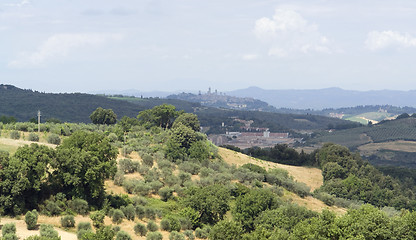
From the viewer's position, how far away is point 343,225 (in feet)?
76.7

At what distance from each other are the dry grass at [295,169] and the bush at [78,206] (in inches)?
1148

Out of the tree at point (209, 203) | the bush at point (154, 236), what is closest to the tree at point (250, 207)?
the tree at point (209, 203)

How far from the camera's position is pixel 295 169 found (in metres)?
66.1

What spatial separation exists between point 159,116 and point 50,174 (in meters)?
33.5

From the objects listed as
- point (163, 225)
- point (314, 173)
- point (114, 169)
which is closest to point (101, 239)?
point (163, 225)

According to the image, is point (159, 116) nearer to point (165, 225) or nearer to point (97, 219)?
point (165, 225)

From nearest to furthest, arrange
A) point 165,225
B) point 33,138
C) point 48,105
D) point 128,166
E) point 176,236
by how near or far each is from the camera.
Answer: point 176,236, point 165,225, point 128,166, point 33,138, point 48,105

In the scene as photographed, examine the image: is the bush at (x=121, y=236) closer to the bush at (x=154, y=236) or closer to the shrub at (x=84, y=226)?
the bush at (x=154, y=236)

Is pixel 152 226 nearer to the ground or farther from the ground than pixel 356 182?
farther from the ground

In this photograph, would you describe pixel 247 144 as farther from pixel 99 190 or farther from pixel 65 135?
pixel 99 190

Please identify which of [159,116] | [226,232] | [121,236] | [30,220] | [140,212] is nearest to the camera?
[121,236]

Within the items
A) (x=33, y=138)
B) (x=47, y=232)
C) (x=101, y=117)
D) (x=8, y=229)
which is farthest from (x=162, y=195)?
(x=101, y=117)

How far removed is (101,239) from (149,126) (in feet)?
133

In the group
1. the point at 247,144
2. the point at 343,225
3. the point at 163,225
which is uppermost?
the point at 343,225
